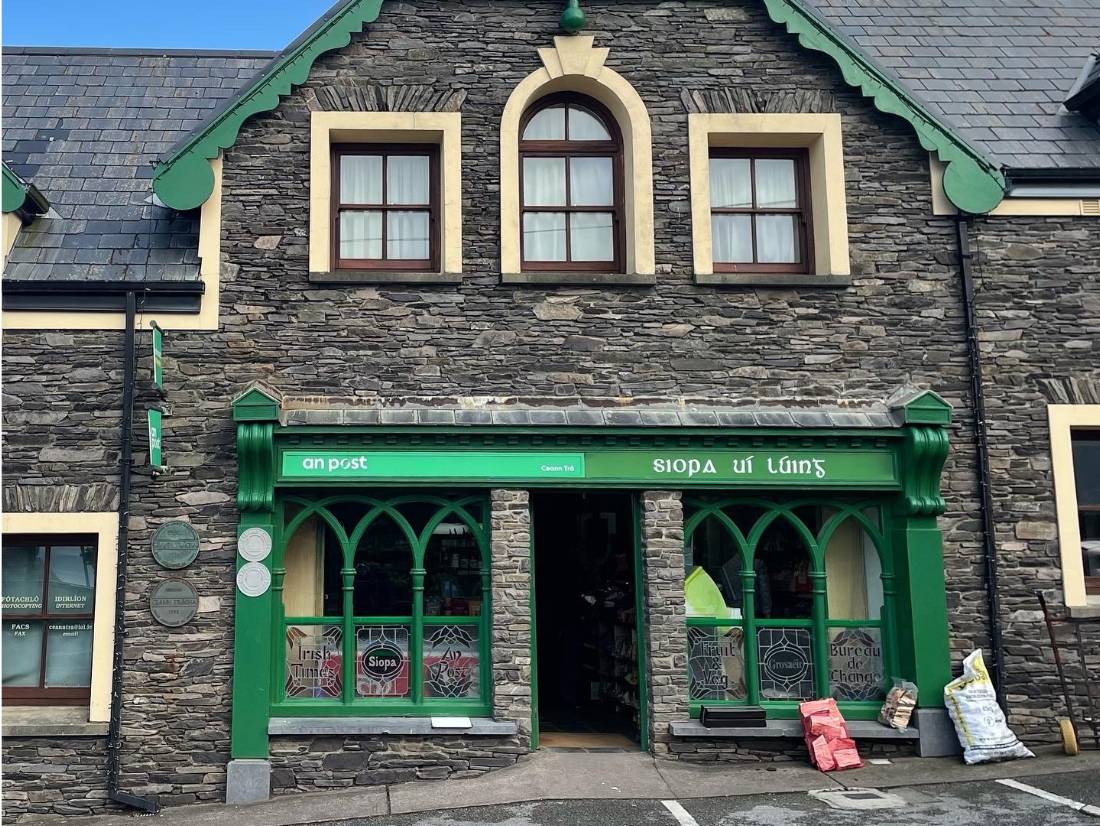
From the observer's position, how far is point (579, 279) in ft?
31.0

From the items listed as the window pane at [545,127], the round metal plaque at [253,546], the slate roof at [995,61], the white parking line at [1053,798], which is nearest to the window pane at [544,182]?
the window pane at [545,127]

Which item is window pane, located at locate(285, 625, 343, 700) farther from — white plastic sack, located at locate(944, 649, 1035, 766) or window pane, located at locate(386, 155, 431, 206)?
white plastic sack, located at locate(944, 649, 1035, 766)

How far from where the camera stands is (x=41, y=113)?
11.1 m

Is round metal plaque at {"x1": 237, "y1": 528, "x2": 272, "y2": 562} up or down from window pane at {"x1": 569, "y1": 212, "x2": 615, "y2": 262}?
down

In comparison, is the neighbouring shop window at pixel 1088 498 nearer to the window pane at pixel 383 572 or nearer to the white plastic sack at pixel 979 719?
the white plastic sack at pixel 979 719

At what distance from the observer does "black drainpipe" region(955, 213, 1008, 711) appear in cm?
915

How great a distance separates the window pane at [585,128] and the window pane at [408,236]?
1657 millimetres

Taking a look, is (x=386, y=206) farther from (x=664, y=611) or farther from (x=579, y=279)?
(x=664, y=611)

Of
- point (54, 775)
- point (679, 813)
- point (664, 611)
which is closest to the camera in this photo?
point (679, 813)

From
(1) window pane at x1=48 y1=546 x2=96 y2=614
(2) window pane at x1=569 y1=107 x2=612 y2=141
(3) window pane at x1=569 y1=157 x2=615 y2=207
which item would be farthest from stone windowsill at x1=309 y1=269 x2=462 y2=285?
(1) window pane at x1=48 y1=546 x2=96 y2=614

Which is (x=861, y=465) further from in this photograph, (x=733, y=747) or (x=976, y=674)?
(x=733, y=747)

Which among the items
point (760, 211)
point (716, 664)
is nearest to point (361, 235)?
point (760, 211)

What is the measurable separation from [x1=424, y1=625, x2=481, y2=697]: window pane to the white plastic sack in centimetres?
412

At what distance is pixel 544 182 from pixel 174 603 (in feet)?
16.6
